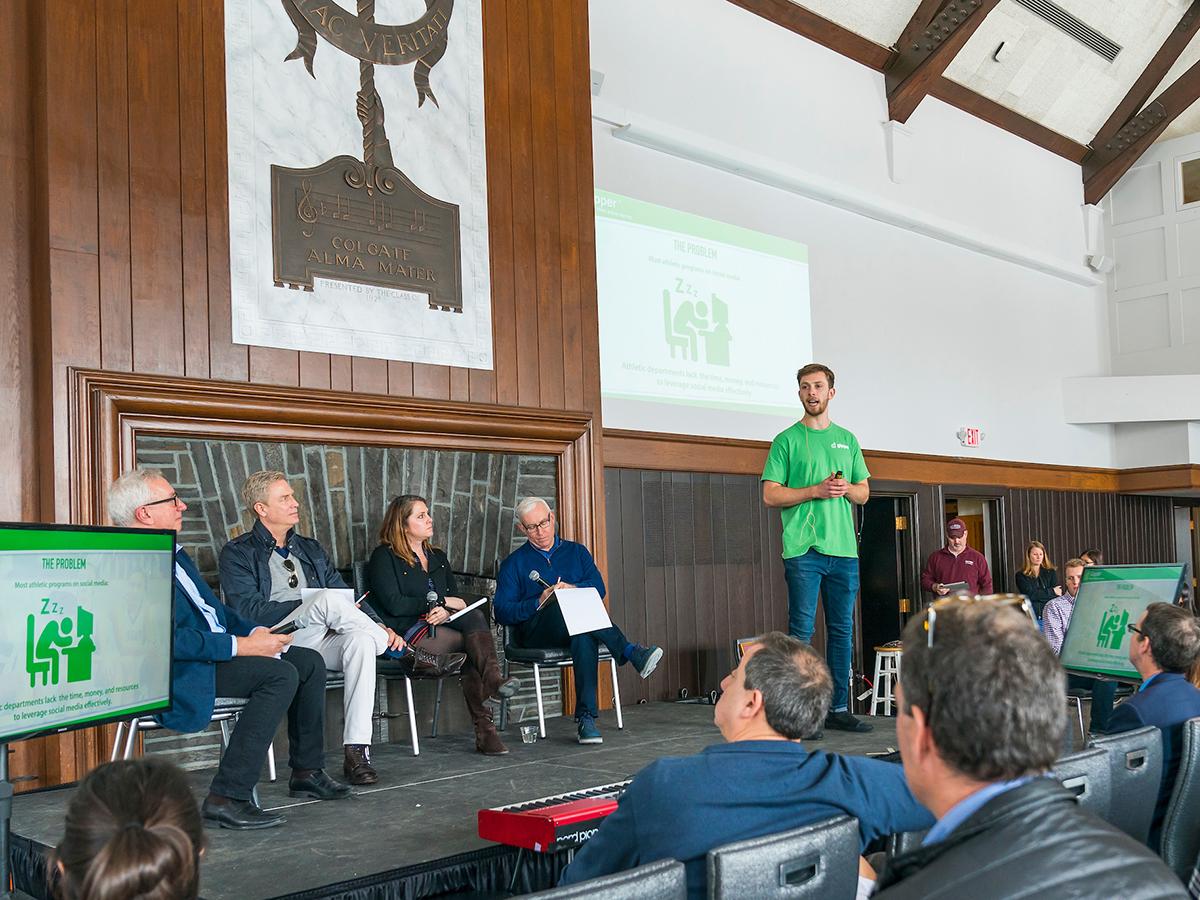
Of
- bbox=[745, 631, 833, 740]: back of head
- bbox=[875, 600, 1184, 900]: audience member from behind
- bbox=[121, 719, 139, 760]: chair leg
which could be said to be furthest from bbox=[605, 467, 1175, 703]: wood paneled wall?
bbox=[875, 600, 1184, 900]: audience member from behind

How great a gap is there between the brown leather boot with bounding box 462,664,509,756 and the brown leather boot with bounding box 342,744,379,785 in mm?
673

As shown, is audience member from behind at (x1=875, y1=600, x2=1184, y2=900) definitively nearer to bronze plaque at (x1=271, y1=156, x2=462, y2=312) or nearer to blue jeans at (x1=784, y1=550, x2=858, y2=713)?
blue jeans at (x1=784, y1=550, x2=858, y2=713)

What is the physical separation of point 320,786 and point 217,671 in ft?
1.85

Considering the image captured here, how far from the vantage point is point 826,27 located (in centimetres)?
848

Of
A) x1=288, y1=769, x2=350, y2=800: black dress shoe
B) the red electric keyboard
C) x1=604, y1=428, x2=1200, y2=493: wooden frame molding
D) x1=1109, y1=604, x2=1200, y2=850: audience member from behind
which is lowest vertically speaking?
x1=288, y1=769, x2=350, y2=800: black dress shoe

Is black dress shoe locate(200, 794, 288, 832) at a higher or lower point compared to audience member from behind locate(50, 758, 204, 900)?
lower

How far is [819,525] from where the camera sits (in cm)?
476

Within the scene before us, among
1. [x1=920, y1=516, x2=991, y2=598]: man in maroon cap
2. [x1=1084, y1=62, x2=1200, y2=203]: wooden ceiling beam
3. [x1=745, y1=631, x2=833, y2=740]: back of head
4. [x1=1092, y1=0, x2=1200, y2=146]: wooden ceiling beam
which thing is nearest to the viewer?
[x1=745, y1=631, x2=833, y2=740]: back of head

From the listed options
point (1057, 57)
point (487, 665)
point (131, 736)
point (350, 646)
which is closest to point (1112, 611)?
point (487, 665)

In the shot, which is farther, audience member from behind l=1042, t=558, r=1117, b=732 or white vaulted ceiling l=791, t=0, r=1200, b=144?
white vaulted ceiling l=791, t=0, r=1200, b=144

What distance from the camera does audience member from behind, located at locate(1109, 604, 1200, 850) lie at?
2.86 meters

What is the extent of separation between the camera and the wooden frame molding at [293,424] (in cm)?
415

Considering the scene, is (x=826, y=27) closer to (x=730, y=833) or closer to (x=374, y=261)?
(x=374, y=261)

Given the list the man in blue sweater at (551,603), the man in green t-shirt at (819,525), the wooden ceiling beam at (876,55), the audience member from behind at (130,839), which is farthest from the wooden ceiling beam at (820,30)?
the audience member from behind at (130,839)
